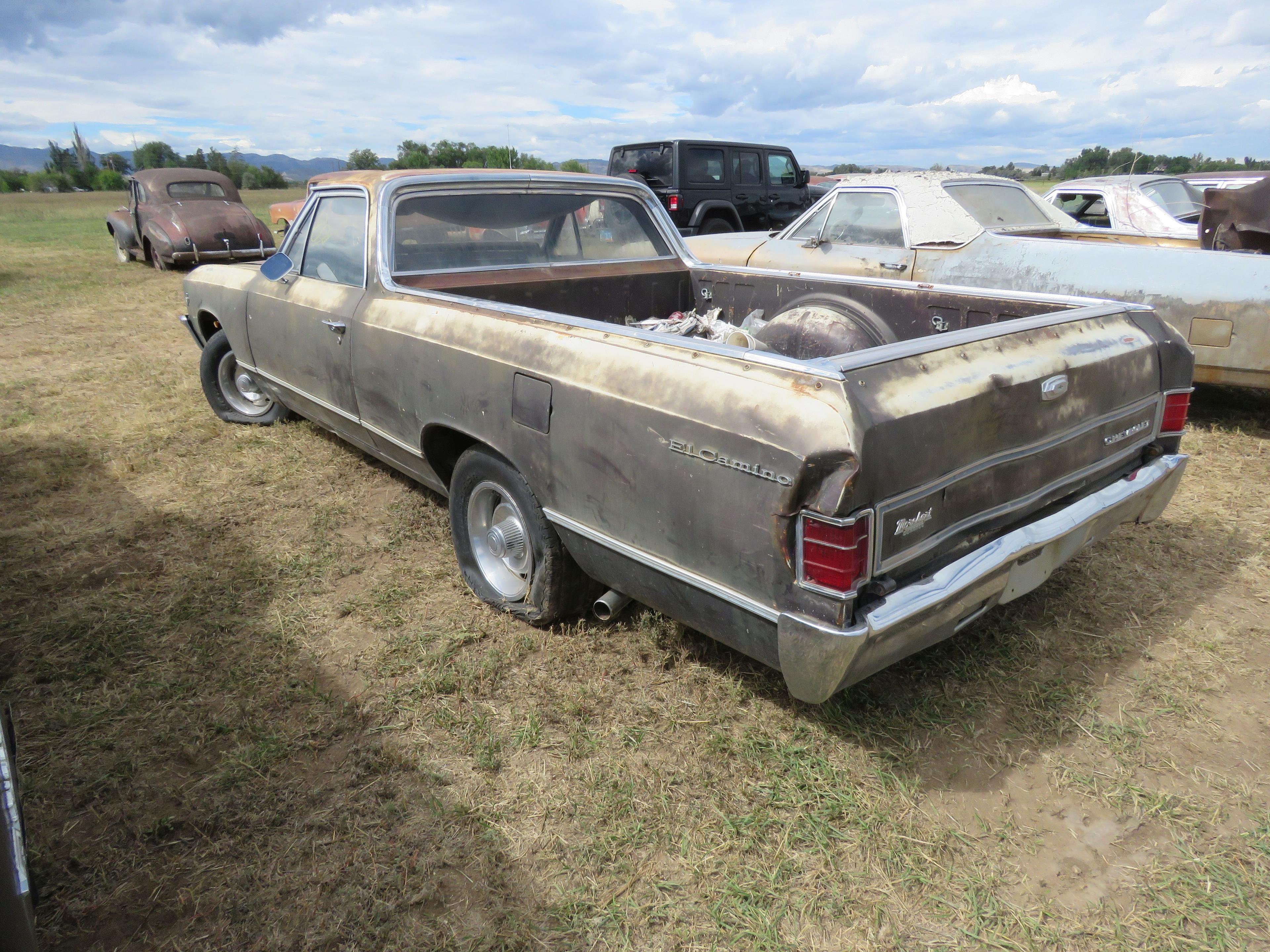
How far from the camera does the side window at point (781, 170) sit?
13047mm

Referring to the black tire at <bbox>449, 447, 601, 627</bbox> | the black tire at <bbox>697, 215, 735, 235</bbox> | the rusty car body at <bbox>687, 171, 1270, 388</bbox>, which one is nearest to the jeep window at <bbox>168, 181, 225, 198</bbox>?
the black tire at <bbox>697, 215, 735, 235</bbox>

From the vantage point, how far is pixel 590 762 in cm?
240

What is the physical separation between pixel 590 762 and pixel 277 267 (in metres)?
3.12

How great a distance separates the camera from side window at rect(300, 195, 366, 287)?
360 centimetres

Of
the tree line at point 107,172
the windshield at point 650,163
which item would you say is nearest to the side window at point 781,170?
the windshield at point 650,163

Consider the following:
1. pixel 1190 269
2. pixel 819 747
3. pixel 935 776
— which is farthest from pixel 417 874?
pixel 1190 269

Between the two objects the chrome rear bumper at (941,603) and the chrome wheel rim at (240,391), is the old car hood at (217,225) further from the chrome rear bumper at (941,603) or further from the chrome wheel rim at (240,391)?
the chrome rear bumper at (941,603)

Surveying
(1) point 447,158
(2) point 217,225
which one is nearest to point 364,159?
(1) point 447,158

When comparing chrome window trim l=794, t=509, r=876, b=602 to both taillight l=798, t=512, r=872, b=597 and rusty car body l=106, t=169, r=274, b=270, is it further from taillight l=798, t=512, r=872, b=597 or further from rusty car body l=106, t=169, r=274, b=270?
rusty car body l=106, t=169, r=274, b=270

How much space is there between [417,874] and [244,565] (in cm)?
206

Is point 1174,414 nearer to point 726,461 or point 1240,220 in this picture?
point 726,461

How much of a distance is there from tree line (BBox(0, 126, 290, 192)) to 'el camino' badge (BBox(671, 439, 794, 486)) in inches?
2164

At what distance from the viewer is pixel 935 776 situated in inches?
92.1

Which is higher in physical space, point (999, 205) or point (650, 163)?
point (650, 163)
